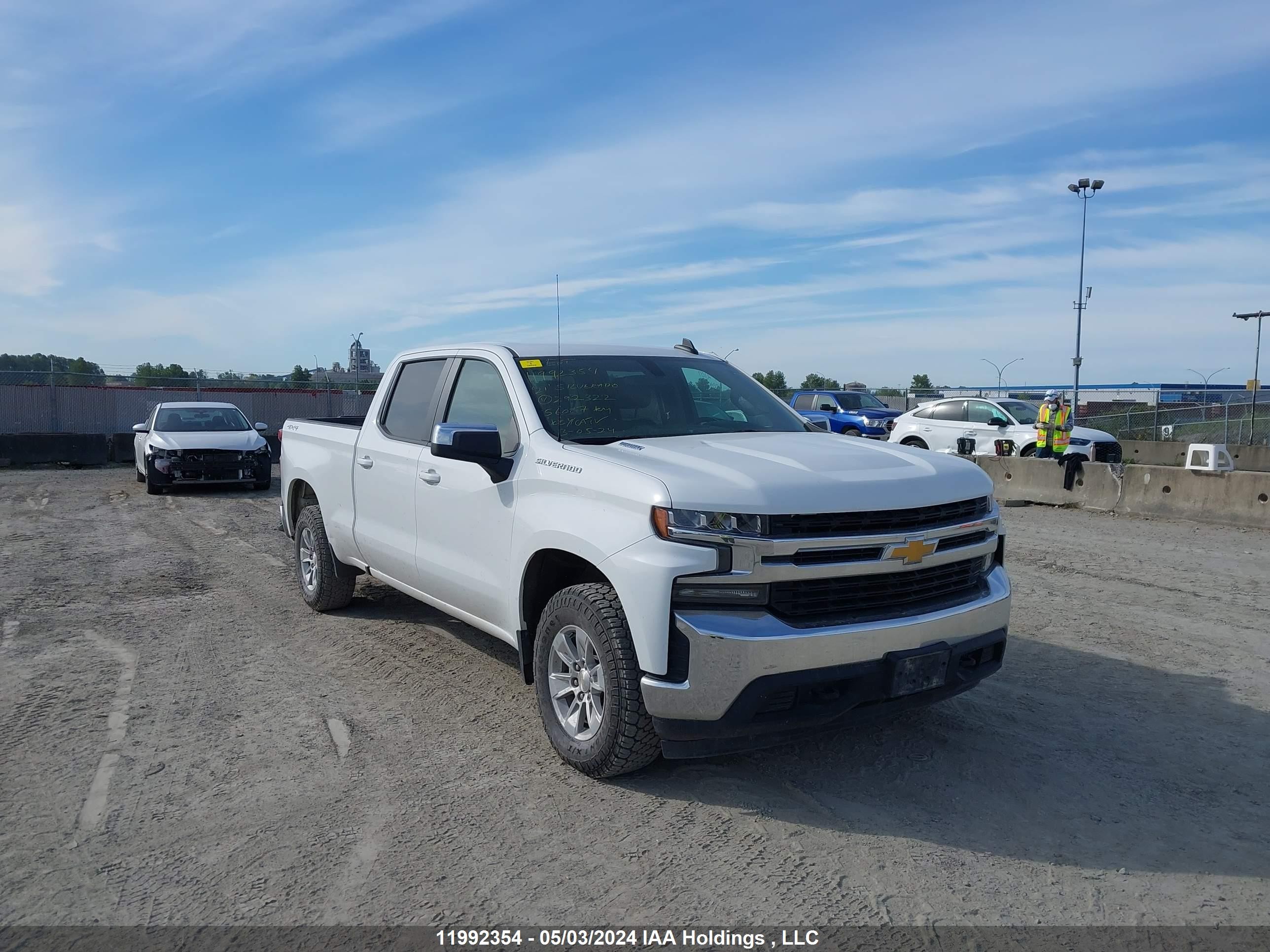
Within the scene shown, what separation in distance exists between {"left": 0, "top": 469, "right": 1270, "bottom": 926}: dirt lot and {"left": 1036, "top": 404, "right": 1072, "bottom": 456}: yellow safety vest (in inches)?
408

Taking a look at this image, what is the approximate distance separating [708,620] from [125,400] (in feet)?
97.2

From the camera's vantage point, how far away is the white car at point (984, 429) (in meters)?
19.5

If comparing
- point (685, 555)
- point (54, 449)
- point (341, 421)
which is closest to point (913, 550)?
point (685, 555)

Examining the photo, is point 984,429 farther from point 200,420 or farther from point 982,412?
point 200,420

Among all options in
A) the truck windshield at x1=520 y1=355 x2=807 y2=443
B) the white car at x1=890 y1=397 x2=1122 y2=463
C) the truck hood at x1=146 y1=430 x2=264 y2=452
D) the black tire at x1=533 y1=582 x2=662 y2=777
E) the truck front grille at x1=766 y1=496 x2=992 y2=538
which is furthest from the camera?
the white car at x1=890 y1=397 x2=1122 y2=463

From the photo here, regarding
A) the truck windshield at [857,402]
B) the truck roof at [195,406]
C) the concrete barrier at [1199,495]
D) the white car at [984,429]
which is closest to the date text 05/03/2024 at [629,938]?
the concrete barrier at [1199,495]

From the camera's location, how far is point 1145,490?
13398mm

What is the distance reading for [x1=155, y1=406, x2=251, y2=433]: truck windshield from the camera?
54.9 ft

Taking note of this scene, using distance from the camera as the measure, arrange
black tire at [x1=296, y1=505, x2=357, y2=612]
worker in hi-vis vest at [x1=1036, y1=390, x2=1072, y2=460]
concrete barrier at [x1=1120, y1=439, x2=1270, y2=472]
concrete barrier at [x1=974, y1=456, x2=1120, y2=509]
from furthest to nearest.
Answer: concrete barrier at [x1=1120, y1=439, x2=1270, y2=472] < worker in hi-vis vest at [x1=1036, y1=390, x2=1072, y2=460] < concrete barrier at [x1=974, y1=456, x2=1120, y2=509] < black tire at [x1=296, y1=505, x2=357, y2=612]

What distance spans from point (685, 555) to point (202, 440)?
14468mm

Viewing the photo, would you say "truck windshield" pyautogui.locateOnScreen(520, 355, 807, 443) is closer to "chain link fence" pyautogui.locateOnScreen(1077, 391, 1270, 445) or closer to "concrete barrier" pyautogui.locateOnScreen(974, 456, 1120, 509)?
"concrete barrier" pyautogui.locateOnScreen(974, 456, 1120, 509)

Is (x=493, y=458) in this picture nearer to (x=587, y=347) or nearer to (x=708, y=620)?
(x=587, y=347)

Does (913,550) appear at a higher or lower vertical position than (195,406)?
lower

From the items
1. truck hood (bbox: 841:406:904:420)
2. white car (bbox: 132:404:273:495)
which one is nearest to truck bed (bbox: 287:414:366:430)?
white car (bbox: 132:404:273:495)
